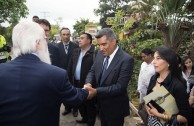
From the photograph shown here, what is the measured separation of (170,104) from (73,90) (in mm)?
1179

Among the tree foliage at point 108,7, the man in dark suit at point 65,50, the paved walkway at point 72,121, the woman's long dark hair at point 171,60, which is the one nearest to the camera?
the woman's long dark hair at point 171,60

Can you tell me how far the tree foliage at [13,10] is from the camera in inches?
841

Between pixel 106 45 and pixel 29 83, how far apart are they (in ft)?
5.69

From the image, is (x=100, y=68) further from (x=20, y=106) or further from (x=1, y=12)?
(x=1, y=12)

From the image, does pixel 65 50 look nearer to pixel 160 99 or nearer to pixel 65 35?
pixel 65 35

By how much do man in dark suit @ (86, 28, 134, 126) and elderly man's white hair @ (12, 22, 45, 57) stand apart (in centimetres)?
148

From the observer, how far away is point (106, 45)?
12.4 feet

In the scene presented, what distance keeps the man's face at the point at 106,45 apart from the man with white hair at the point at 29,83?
1.47 metres

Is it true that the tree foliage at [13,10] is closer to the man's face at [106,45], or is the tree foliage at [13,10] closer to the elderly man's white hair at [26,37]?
the man's face at [106,45]

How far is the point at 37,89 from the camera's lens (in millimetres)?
2262

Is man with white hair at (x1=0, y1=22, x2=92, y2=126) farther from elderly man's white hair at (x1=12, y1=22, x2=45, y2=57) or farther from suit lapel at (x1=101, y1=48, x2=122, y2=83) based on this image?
suit lapel at (x1=101, y1=48, x2=122, y2=83)

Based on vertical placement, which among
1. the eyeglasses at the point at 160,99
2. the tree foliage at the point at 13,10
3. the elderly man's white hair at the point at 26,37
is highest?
the tree foliage at the point at 13,10

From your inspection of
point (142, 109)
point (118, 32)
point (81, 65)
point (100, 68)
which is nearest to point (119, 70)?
point (100, 68)

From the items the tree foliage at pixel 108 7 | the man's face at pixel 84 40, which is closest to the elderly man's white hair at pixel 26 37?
the man's face at pixel 84 40
